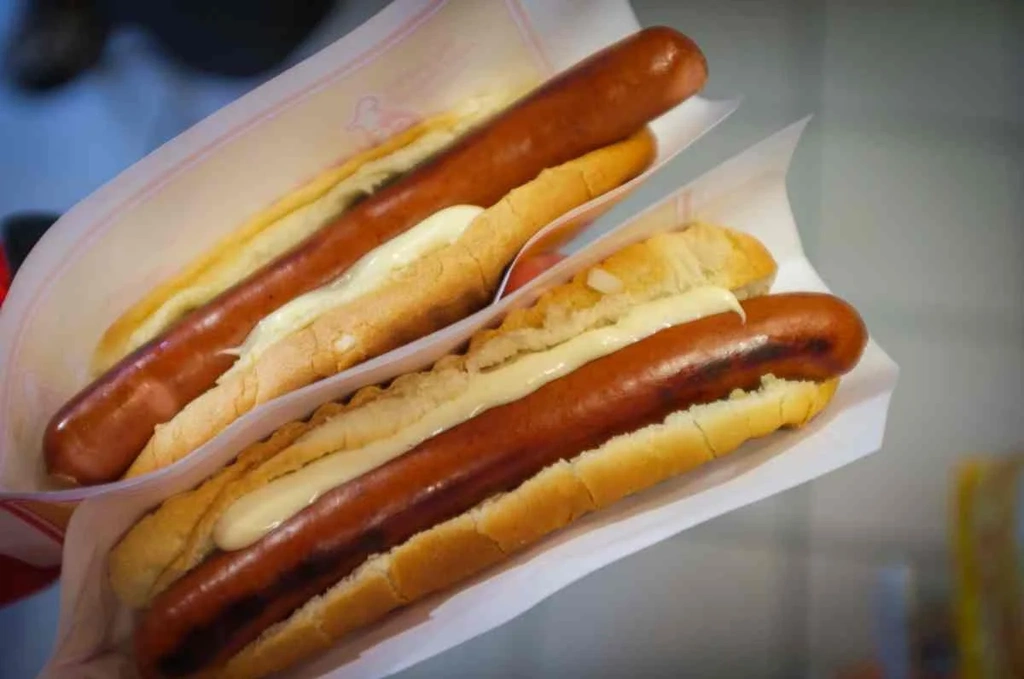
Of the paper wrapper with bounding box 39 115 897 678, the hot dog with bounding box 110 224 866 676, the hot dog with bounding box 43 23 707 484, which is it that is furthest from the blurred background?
the hot dog with bounding box 43 23 707 484

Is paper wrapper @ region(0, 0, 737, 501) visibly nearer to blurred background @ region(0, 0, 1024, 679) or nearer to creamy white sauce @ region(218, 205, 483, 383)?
creamy white sauce @ region(218, 205, 483, 383)

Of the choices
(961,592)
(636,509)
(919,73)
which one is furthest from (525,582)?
(919,73)

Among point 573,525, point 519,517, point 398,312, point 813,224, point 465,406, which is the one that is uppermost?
point 398,312

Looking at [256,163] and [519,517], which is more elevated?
[256,163]

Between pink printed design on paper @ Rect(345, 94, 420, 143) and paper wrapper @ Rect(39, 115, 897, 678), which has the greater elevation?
pink printed design on paper @ Rect(345, 94, 420, 143)

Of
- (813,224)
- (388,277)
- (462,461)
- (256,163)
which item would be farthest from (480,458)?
(813,224)

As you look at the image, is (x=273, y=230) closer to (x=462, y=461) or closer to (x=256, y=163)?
(x=256, y=163)

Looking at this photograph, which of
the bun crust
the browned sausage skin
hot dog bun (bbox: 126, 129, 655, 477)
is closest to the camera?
the browned sausage skin

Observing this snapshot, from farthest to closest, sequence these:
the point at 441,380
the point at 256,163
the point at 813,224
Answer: the point at 813,224
the point at 256,163
the point at 441,380
